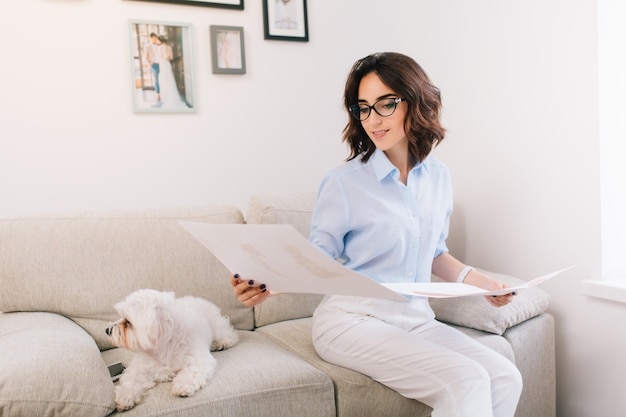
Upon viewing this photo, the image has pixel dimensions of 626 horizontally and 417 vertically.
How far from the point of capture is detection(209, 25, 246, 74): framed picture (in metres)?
2.57

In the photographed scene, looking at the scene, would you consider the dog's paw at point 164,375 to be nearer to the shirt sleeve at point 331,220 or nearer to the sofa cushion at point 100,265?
the sofa cushion at point 100,265

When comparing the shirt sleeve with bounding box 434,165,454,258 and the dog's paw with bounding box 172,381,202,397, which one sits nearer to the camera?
the dog's paw with bounding box 172,381,202,397

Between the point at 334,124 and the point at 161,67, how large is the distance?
0.89 metres

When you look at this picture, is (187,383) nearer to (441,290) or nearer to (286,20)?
(441,290)

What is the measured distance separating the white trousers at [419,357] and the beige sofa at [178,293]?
0.08 m

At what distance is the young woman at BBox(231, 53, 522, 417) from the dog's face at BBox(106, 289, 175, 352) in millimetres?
450

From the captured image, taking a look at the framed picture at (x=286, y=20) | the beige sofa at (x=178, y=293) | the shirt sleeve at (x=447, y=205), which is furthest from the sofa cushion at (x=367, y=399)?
the framed picture at (x=286, y=20)

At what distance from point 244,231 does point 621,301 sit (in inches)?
51.4

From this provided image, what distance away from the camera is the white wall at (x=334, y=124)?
6.60ft

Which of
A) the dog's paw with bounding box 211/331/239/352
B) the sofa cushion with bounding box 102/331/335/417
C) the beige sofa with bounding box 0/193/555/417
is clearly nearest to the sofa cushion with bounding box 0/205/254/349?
the beige sofa with bounding box 0/193/555/417

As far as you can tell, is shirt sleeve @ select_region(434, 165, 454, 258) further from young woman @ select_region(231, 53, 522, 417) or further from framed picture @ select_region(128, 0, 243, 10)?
framed picture @ select_region(128, 0, 243, 10)

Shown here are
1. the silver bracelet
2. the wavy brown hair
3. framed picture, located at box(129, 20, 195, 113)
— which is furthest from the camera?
framed picture, located at box(129, 20, 195, 113)

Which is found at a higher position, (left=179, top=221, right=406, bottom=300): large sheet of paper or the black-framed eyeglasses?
the black-framed eyeglasses

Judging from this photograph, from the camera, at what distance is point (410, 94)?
1646mm
